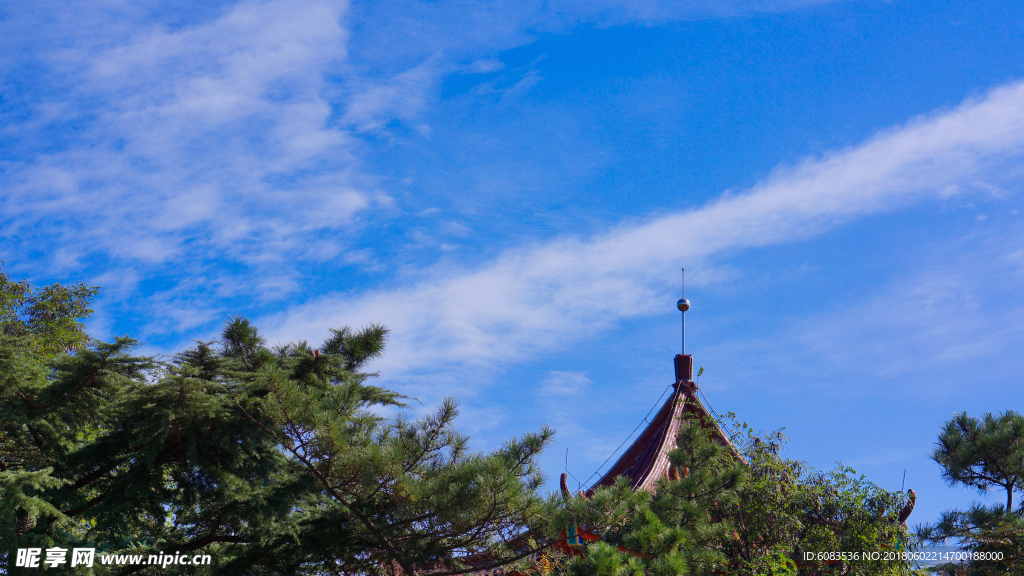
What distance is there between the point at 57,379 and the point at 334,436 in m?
3.74

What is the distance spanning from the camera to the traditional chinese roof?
32.7ft

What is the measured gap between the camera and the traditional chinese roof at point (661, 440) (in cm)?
998

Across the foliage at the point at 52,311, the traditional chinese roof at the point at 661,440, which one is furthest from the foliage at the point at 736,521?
the foliage at the point at 52,311

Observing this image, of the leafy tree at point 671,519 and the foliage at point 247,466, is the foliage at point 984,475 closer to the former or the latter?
the leafy tree at point 671,519

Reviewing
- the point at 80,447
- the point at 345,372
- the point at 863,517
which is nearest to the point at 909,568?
the point at 863,517

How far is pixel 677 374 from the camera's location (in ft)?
37.8

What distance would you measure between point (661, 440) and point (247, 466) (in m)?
5.44

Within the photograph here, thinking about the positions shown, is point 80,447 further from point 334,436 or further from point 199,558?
point 334,436

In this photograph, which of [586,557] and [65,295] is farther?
[65,295]

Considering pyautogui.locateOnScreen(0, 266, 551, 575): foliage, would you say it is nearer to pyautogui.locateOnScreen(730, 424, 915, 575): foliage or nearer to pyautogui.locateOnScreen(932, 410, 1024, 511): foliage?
pyautogui.locateOnScreen(730, 424, 915, 575): foliage

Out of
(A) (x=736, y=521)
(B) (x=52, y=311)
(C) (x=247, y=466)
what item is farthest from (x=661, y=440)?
(B) (x=52, y=311)

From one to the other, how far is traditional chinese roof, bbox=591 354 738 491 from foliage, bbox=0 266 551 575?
2.65m

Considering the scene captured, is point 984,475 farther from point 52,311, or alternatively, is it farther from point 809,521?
point 52,311

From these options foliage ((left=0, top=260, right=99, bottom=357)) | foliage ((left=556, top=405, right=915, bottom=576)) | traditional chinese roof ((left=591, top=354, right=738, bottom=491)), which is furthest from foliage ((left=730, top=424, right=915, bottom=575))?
foliage ((left=0, top=260, right=99, bottom=357))
